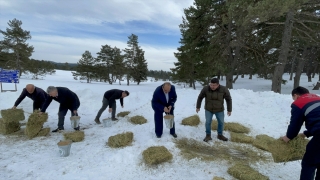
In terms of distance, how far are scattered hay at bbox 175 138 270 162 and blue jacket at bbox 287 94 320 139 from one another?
1767 millimetres

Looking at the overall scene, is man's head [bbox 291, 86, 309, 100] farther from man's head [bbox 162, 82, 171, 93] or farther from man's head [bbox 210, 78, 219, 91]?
man's head [bbox 162, 82, 171, 93]

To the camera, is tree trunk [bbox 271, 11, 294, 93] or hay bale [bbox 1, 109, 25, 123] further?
tree trunk [bbox 271, 11, 294, 93]

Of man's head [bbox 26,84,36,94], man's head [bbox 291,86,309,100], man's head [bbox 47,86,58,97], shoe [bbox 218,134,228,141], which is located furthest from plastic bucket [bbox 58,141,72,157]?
man's head [bbox 291,86,309,100]

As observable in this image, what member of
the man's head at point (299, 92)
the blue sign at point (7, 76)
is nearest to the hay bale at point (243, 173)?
the man's head at point (299, 92)

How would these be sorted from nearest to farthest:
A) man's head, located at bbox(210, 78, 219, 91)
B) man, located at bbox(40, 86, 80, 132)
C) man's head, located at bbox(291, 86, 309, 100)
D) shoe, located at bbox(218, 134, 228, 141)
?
man's head, located at bbox(291, 86, 309, 100) < man's head, located at bbox(210, 78, 219, 91) < shoe, located at bbox(218, 134, 228, 141) < man, located at bbox(40, 86, 80, 132)

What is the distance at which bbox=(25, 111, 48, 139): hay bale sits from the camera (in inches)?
203

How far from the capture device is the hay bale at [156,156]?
12.3 ft

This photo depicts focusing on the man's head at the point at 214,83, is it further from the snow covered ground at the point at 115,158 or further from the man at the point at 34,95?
the man at the point at 34,95

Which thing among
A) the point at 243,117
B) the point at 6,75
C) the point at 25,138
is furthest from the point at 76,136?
the point at 6,75

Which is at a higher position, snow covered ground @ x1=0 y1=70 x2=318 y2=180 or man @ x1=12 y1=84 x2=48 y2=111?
man @ x1=12 y1=84 x2=48 y2=111

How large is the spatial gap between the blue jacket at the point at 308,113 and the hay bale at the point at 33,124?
235 inches

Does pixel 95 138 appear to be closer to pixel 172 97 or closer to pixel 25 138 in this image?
pixel 25 138

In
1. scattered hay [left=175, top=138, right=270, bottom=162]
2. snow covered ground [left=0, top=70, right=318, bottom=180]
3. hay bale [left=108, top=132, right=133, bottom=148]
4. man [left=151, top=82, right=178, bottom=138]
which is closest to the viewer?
snow covered ground [left=0, top=70, right=318, bottom=180]

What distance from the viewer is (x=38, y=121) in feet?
17.3
